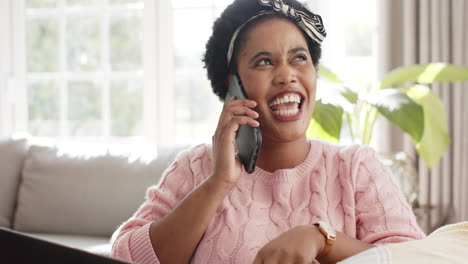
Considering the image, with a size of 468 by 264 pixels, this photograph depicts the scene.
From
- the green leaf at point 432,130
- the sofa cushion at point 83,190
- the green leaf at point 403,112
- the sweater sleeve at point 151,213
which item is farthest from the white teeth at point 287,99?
the sofa cushion at point 83,190

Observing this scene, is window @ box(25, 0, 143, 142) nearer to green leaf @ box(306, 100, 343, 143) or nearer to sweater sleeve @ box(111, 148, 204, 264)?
green leaf @ box(306, 100, 343, 143)

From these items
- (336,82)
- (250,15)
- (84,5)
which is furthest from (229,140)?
(84,5)

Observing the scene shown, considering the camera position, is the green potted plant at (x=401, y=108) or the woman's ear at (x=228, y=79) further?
the green potted plant at (x=401, y=108)

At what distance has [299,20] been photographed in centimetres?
119

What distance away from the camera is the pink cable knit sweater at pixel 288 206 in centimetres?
109

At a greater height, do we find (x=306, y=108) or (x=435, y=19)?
(x=435, y=19)

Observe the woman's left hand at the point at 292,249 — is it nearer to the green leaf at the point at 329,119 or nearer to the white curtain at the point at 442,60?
the green leaf at the point at 329,119

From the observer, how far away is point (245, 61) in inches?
46.9

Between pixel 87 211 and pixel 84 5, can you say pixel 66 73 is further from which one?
pixel 87 211

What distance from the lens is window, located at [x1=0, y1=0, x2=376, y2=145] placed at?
334cm

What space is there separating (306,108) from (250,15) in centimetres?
25

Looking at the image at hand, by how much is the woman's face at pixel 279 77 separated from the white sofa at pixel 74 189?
4.29 ft

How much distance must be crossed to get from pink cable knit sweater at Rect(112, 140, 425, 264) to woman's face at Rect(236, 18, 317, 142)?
110mm

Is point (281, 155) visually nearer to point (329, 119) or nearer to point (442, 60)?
point (329, 119)
